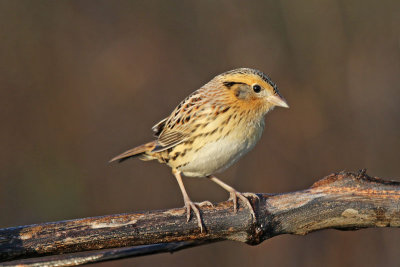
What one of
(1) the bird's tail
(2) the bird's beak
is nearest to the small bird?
(2) the bird's beak

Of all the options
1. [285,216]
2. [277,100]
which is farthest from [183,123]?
[285,216]

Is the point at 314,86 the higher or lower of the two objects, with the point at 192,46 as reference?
lower

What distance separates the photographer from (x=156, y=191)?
29.1 ft

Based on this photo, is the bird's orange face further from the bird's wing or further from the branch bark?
the branch bark

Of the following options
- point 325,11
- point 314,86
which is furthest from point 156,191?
point 325,11

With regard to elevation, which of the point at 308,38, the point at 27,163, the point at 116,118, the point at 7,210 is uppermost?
the point at 308,38

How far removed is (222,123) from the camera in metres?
4.94

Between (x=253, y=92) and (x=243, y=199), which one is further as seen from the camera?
(x=253, y=92)

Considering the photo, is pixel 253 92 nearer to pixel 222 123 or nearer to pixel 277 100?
pixel 277 100

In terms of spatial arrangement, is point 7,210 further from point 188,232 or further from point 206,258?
point 188,232

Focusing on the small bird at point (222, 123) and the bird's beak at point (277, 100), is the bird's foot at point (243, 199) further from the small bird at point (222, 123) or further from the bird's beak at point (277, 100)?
the bird's beak at point (277, 100)

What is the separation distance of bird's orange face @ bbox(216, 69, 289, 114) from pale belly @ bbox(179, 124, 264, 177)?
184mm

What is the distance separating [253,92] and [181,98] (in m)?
4.20

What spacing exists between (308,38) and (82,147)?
357cm
